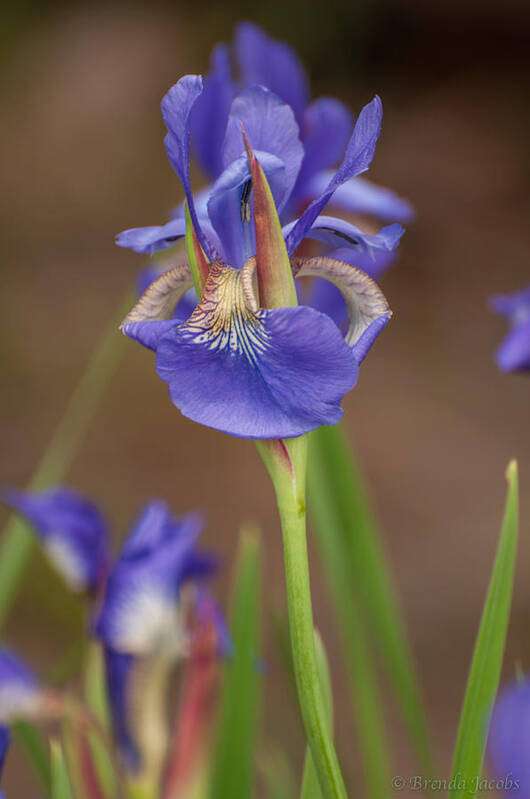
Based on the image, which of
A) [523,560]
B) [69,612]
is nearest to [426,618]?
[523,560]

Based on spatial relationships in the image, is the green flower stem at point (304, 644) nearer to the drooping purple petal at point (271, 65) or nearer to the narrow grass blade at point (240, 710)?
the narrow grass blade at point (240, 710)

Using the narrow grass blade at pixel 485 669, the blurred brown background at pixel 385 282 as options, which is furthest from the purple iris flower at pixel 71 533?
the blurred brown background at pixel 385 282

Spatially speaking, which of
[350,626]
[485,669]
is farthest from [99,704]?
[485,669]

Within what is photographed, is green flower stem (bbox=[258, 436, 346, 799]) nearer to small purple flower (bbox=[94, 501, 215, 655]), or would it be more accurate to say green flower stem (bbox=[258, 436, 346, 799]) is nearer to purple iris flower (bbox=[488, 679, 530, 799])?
purple iris flower (bbox=[488, 679, 530, 799])

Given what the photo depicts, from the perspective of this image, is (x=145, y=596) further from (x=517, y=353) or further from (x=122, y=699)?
(x=517, y=353)

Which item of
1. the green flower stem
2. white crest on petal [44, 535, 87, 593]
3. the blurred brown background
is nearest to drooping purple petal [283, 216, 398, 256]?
the green flower stem

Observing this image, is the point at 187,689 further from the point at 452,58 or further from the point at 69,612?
the point at 452,58
